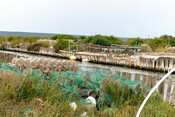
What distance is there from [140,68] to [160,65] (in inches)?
106

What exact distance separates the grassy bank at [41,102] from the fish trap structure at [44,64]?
3.00m

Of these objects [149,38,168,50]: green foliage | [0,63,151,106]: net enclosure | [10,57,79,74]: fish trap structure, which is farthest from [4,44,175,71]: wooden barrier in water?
[0,63,151,106]: net enclosure

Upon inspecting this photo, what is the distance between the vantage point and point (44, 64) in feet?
29.8

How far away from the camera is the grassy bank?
13.8 feet

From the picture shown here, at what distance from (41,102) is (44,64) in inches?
179

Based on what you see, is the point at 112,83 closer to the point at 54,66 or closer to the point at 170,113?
the point at 170,113

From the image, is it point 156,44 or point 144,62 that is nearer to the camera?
point 144,62

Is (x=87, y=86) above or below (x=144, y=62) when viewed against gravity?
above

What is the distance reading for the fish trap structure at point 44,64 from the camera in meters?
8.52

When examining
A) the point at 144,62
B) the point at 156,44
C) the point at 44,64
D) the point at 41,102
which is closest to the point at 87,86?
the point at 41,102

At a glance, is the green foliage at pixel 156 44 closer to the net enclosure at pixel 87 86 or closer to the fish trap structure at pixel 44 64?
the fish trap structure at pixel 44 64

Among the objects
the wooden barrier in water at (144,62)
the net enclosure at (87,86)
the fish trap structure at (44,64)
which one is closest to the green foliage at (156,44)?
the wooden barrier in water at (144,62)

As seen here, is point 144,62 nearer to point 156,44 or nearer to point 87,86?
point 87,86

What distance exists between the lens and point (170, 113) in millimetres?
5379
